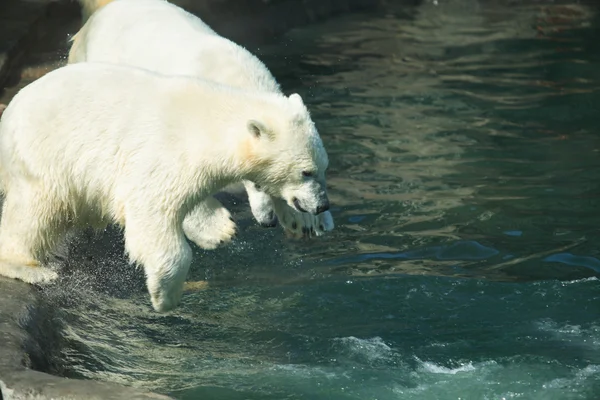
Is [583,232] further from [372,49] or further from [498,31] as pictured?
[498,31]

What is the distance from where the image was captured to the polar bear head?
4301 mm

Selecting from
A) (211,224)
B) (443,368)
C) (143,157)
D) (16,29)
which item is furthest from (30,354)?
(16,29)

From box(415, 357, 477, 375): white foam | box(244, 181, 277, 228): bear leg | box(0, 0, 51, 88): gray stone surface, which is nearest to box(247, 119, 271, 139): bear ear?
box(244, 181, 277, 228): bear leg

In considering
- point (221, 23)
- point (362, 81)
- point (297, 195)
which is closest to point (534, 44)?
point (362, 81)

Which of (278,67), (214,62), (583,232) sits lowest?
(278,67)

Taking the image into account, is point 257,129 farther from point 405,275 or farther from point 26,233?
point 405,275

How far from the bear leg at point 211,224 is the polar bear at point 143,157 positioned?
2.43 ft

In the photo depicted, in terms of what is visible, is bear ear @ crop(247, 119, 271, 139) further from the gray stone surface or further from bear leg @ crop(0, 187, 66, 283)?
the gray stone surface

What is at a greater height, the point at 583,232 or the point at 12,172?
the point at 12,172

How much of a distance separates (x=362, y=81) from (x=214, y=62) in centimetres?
507

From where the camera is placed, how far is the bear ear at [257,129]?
4254 mm

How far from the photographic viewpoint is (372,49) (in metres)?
11.8

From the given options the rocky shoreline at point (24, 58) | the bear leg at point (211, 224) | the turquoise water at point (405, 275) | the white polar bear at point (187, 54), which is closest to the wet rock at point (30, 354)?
the rocky shoreline at point (24, 58)

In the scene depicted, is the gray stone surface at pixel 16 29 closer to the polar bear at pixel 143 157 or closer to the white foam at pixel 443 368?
the polar bear at pixel 143 157
